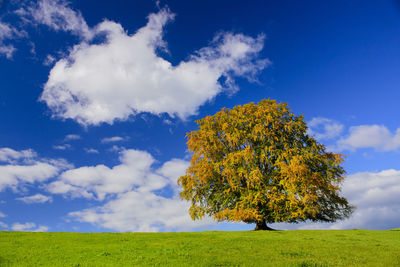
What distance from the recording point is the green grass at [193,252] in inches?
539

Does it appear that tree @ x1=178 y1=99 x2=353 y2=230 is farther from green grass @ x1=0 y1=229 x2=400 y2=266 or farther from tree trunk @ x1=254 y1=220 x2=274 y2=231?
green grass @ x1=0 y1=229 x2=400 y2=266

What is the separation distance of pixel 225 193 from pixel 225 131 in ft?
21.1

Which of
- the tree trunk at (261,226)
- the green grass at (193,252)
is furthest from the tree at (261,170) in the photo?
the green grass at (193,252)

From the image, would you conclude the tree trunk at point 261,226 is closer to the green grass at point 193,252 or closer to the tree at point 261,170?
the tree at point 261,170

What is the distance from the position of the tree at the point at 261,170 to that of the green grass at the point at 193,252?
18.6 feet

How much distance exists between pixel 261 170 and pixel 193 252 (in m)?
15.2

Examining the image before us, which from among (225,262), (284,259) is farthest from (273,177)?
(225,262)

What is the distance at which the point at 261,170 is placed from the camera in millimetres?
29047

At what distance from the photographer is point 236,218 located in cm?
2653

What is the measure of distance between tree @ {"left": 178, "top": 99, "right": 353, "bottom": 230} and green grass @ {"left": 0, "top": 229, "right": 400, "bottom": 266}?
5.67 m

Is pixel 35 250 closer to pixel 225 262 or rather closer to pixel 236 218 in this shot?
pixel 225 262

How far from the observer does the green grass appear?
13703 millimetres

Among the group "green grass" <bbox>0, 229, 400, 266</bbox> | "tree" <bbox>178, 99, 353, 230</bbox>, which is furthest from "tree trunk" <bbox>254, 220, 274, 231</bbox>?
"green grass" <bbox>0, 229, 400, 266</bbox>

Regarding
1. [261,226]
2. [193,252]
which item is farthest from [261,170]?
[193,252]
